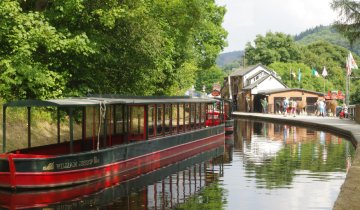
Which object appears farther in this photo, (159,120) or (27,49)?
(159,120)

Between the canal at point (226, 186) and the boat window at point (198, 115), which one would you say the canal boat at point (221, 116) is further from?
the canal at point (226, 186)

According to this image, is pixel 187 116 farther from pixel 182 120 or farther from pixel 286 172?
pixel 286 172

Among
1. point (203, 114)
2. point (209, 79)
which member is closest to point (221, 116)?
point (203, 114)

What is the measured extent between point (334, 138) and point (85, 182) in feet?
69.5

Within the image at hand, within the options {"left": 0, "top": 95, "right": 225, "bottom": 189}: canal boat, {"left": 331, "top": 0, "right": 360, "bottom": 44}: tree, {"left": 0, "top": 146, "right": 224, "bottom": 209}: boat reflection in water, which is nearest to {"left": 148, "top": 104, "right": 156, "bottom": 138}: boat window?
{"left": 0, "top": 95, "right": 225, "bottom": 189}: canal boat

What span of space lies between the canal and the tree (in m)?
12.6

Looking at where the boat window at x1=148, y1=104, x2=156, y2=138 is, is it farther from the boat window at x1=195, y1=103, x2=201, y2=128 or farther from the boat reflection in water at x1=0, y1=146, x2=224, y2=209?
the boat window at x1=195, y1=103, x2=201, y2=128

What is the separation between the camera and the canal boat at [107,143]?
52.6 feet

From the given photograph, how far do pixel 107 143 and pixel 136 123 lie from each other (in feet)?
6.72

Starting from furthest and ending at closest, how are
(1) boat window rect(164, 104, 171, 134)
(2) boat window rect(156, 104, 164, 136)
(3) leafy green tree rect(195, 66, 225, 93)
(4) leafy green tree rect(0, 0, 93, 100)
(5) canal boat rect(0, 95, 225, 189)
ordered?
(3) leafy green tree rect(195, 66, 225, 93)
(1) boat window rect(164, 104, 171, 134)
(2) boat window rect(156, 104, 164, 136)
(4) leafy green tree rect(0, 0, 93, 100)
(5) canal boat rect(0, 95, 225, 189)

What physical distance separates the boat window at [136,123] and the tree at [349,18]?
67.1ft

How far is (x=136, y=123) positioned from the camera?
74.4 feet

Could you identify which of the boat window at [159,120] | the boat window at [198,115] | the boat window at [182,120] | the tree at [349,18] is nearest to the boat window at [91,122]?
the boat window at [159,120]

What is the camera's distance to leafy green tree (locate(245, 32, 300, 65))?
119 m
